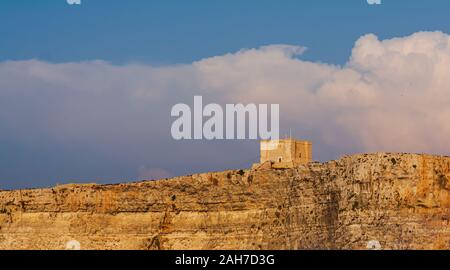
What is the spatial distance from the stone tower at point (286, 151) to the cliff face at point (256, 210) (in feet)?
16.3

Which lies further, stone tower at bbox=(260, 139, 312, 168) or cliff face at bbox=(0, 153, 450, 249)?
stone tower at bbox=(260, 139, 312, 168)

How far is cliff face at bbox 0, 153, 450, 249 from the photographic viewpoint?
97062 mm

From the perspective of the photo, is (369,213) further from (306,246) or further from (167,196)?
(167,196)

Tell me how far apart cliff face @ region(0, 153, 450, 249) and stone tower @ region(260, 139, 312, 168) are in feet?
16.3

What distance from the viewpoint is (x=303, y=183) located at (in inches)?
4136

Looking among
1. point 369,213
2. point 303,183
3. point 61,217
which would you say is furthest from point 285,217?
point 61,217

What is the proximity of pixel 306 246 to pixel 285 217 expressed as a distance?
158 inches

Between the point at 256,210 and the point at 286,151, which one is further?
the point at 286,151

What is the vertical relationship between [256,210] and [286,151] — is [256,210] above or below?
below

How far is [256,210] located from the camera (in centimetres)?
10956

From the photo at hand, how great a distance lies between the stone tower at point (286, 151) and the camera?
116 metres

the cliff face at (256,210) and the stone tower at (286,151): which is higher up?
the stone tower at (286,151)

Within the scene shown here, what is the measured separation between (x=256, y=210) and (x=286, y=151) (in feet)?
24.3

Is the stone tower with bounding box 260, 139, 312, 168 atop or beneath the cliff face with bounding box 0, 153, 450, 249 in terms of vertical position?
atop
